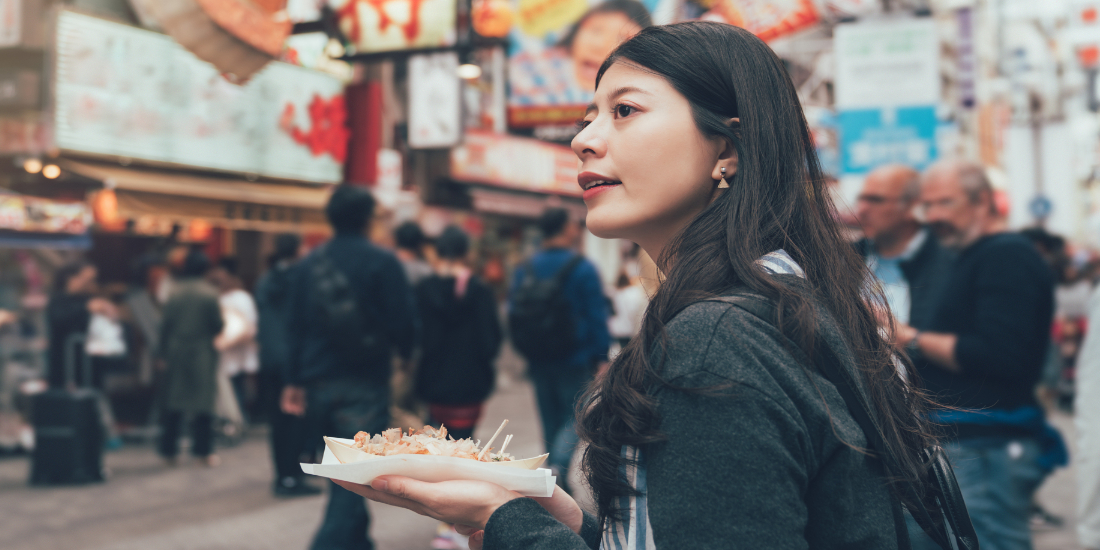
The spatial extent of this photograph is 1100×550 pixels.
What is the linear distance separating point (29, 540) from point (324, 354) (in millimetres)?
2717

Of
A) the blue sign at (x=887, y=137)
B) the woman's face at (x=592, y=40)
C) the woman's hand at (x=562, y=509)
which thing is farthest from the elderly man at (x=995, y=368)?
the woman's face at (x=592, y=40)

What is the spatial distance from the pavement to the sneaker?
0.09 metres

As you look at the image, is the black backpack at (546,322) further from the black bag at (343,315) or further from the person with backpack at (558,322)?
the black bag at (343,315)

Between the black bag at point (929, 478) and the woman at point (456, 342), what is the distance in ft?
14.6

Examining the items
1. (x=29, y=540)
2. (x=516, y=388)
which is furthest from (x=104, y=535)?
(x=516, y=388)

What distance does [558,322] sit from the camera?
583 cm

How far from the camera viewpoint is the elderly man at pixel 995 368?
3486 mm

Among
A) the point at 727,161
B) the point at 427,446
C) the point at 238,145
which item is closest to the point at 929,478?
the point at 727,161

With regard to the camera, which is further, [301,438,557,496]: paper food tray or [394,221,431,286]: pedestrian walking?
[394,221,431,286]: pedestrian walking

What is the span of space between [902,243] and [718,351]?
11.1 ft

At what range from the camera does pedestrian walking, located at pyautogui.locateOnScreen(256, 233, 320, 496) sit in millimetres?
6996

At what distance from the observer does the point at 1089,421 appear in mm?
4230

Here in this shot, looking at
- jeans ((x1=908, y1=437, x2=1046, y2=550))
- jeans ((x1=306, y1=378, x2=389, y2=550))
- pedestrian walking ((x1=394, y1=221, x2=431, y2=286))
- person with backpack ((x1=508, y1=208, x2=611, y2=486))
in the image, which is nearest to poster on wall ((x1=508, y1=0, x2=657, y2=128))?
pedestrian walking ((x1=394, y1=221, x2=431, y2=286))

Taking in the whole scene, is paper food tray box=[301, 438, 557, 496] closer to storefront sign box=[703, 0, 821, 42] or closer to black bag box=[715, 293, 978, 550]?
black bag box=[715, 293, 978, 550]
